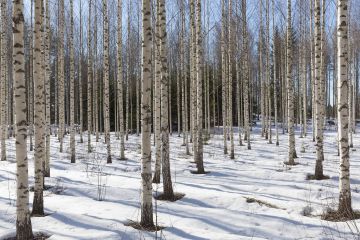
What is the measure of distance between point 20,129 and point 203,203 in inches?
167

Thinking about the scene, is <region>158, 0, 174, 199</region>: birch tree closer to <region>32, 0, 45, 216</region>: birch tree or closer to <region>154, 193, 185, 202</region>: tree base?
<region>154, 193, 185, 202</region>: tree base

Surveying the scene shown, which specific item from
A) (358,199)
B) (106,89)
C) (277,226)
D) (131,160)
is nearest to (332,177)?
(358,199)

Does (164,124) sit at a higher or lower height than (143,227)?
higher

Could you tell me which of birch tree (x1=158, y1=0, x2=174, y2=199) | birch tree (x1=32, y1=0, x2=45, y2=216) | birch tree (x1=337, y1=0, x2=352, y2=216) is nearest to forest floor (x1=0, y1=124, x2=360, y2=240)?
birch tree (x1=32, y1=0, x2=45, y2=216)

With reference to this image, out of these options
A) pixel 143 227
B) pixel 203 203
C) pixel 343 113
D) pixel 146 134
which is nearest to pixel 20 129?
pixel 146 134

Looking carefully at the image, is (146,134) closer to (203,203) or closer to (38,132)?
(38,132)

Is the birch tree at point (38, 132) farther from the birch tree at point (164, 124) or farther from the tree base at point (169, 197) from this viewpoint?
the birch tree at point (164, 124)

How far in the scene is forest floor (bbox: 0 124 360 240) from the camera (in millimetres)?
5957

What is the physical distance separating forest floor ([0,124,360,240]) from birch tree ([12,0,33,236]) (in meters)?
0.51

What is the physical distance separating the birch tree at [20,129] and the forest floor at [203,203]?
51 centimetres

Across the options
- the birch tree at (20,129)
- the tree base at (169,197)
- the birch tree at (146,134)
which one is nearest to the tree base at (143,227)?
the birch tree at (146,134)

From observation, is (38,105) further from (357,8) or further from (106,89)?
(357,8)

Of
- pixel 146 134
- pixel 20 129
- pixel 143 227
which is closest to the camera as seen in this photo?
pixel 20 129

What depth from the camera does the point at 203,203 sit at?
802 cm
